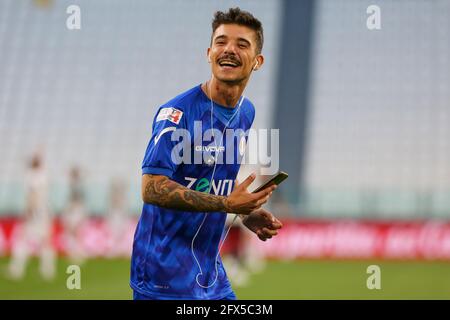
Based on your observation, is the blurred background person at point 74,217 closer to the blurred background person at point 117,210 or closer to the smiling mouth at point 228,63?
the blurred background person at point 117,210

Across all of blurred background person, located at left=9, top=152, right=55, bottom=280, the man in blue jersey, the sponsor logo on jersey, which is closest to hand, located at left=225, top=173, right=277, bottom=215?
the man in blue jersey

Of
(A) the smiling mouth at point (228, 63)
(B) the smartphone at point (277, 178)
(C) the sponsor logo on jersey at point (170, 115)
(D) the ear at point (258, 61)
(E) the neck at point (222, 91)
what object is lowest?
(B) the smartphone at point (277, 178)

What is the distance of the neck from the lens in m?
4.21

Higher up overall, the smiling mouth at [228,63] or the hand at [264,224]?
the smiling mouth at [228,63]

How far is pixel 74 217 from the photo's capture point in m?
16.1

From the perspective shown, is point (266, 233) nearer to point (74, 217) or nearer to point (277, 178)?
point (277, 178)

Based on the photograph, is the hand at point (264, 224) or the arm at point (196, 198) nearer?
the arm at point (196, 198)

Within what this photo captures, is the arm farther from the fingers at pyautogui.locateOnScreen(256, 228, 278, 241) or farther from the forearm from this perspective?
the fingers at pyautogui.locateOnScreen(256, 228, 278, 241)

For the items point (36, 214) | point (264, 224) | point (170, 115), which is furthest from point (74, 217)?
point (170, 115)

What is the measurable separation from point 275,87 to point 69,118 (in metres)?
5.79

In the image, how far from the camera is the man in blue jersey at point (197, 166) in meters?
3.99

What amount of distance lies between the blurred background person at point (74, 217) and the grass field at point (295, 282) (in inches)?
16.9

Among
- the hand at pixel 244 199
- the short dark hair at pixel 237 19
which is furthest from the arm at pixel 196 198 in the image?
the short dark hair at pixel 237 19
